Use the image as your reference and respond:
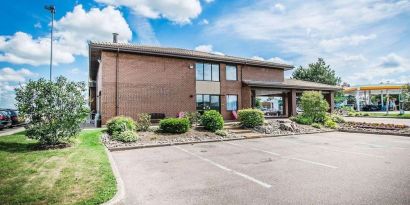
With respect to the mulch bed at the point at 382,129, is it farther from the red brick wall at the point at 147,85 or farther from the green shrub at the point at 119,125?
the green shrub at the point at 119,125

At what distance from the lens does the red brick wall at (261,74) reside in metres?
23.4

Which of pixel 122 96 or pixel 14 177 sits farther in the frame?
pixel 122 96

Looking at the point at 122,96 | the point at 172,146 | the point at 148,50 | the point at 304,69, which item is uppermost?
the point at 304,69

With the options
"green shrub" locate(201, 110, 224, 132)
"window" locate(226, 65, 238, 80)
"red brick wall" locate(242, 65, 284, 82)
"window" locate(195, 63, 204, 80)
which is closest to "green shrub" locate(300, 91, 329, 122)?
"red brick wall" locate(242, 65, 284, 82)

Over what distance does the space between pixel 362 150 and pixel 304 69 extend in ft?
175

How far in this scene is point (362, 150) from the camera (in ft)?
31.8

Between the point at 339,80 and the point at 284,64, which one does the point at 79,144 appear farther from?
the point at 339,80

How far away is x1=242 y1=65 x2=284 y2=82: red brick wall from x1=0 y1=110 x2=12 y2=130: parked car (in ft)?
68.6

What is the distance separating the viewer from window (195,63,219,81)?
20644mm

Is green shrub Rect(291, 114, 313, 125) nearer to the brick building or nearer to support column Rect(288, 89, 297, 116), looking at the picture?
the brick building

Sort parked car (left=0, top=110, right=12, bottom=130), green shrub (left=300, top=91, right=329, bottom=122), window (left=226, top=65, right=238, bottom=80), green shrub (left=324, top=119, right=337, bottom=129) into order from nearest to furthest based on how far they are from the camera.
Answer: parked car (left=0, top=110, right=12, bottom=130) < green shrub (left=324, top=119, right=337, bottom=129) < green shrub (left=300, top=91, right=329, bottom=122) < window (left=226, top=65, right=238, bottom=80)

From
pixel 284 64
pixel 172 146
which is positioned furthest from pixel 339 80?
pixel 172 146

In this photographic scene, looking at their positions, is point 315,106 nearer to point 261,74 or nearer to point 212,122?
point 261,74

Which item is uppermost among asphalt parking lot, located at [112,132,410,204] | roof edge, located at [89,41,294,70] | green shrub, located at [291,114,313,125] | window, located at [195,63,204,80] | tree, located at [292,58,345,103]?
tree, located at [292,58,345,103]
